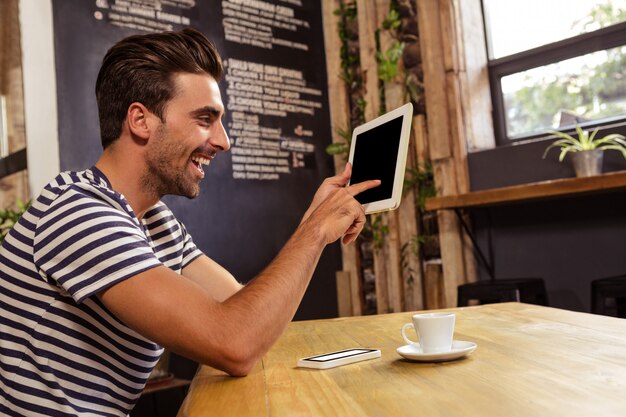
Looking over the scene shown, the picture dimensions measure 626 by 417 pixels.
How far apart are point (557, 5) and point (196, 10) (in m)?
2.22

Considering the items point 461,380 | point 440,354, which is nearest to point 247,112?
point 440,354

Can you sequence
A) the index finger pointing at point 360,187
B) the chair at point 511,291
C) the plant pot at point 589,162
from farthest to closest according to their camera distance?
the plant pot at point 589,162, the chair at point 511,291, the index finger pointing at point 360,187

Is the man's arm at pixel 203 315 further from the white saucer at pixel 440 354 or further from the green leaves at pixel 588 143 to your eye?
the green leaves at pixel 588 143

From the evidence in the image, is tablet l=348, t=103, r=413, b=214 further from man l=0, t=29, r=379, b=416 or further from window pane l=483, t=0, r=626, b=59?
window pane l=483, t=0, r=626, b=59

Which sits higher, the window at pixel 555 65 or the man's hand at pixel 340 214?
the window at pixel 555 65

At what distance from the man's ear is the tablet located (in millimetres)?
575

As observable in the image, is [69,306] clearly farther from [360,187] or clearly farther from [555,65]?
[555,65]

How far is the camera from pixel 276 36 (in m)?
4.48

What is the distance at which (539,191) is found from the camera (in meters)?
3.15

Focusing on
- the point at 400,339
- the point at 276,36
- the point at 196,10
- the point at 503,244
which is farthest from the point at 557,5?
the point at 400,339

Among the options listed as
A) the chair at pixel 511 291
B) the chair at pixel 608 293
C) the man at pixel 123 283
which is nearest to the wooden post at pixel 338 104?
the chair at pixel 511 291

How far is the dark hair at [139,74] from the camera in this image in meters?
1.68

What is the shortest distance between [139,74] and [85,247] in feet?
1.99

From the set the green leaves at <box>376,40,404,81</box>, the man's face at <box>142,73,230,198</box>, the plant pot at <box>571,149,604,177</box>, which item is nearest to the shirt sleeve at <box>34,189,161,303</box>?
the man's face at <box>142,73,230,198</box>
